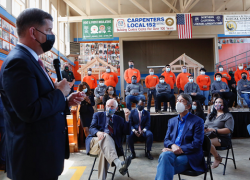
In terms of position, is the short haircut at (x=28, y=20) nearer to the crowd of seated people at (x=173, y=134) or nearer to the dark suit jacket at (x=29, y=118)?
the dark suit jacket at (x=29, y=118)

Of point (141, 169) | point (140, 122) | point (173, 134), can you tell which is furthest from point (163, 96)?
point (173, 134)

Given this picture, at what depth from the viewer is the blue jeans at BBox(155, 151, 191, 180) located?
2.33 meters

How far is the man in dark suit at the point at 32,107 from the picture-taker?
3.26ft

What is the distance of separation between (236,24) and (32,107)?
10144mm

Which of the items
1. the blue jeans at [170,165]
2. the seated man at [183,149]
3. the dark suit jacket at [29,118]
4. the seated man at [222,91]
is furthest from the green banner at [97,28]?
the dark suit jacket at [29,118]

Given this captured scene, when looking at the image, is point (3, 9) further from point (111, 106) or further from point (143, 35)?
point (143, 35)

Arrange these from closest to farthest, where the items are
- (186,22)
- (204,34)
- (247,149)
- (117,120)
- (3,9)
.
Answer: (117,120) < (247,149) < (3,9) < (186,22) < (204,34)

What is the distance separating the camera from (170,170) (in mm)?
2342

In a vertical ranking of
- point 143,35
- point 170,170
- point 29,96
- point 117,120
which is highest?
point 143,35

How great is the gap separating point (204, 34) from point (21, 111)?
593 inches

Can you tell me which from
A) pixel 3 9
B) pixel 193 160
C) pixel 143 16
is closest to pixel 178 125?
pixel 193 160

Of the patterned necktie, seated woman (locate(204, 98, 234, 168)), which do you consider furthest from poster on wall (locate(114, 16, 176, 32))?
the patterned necktie

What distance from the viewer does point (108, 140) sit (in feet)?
10.7

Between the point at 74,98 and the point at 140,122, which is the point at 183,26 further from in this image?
the point at 74,98
